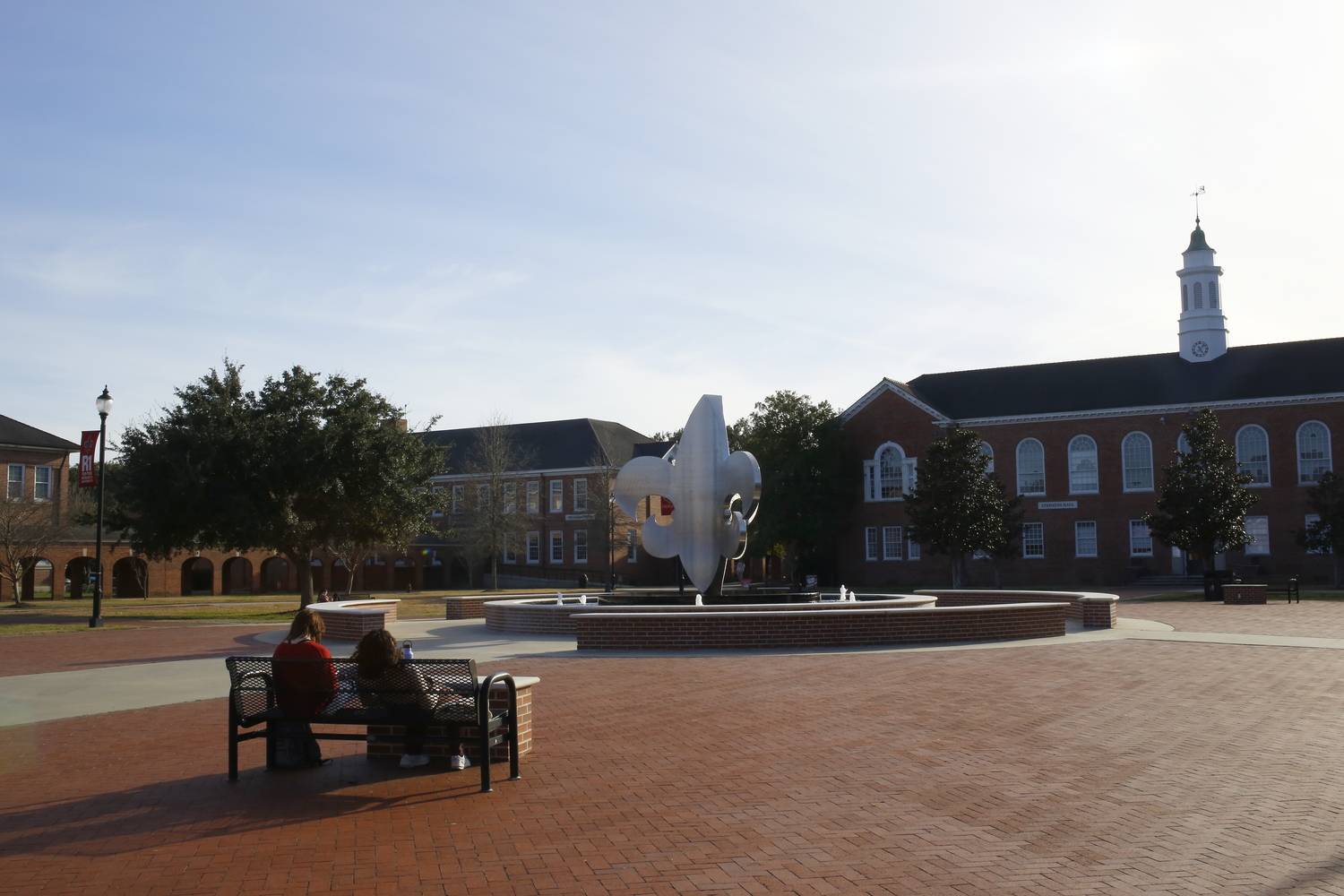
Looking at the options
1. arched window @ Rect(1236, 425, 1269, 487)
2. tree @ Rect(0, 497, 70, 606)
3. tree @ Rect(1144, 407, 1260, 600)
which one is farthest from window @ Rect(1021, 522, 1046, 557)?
tree @ Rect(0, 497, 70, 606)

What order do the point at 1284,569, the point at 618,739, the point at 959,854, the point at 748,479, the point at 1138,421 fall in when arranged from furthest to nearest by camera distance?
1. the point at 1138,421
2. the point at 1284,569
3. the point at 748,479
4. the point at 618,739
5. the point at 959,854

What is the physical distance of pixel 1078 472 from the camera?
5447 cm

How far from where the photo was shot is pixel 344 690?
7965mm

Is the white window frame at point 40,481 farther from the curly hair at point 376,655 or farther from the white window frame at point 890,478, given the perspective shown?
the curly hair at point 376,655

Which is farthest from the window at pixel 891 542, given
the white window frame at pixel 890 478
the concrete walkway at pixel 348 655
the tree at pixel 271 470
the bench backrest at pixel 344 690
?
the bench backrest at pixel 344 690

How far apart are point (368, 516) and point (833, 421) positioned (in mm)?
29121

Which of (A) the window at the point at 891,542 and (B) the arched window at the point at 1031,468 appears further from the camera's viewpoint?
(A) the window at the point at 891,542

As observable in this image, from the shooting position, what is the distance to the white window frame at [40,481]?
53.7 m

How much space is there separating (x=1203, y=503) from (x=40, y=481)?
5575 centimetres

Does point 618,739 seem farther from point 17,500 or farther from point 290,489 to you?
point 17,500

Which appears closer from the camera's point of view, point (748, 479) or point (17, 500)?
point (748, 479)

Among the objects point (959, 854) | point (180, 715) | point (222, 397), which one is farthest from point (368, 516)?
point (959, 854)

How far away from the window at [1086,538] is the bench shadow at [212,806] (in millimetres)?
51032

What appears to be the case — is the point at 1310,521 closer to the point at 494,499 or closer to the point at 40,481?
the point at 494,499
